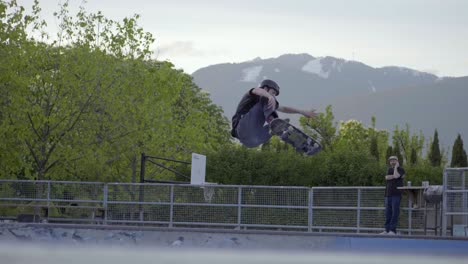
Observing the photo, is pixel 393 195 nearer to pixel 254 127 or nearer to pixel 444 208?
pixel 444 208

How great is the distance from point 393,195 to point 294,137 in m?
12.9

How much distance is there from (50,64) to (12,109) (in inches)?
125

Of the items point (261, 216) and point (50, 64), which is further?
point (50, 64)

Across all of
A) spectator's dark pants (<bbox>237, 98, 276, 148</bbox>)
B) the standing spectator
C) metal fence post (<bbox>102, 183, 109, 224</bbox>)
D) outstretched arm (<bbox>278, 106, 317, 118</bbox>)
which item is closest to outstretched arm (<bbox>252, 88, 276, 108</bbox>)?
spectator's dark pants (<bbox>237, 98, 276, 148</bbox>)

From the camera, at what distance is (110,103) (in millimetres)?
38719

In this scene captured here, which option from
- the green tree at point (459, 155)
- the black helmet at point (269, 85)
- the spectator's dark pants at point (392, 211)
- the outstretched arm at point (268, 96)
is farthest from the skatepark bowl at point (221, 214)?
the green tree at point (459, 155)

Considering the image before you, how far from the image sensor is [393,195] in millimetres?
24391

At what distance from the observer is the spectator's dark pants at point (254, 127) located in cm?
3656

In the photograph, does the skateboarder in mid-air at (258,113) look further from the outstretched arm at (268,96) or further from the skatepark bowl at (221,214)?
the skatepark bowl at (221,214)

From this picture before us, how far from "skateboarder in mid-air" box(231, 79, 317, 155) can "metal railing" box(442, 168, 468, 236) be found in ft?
40.2

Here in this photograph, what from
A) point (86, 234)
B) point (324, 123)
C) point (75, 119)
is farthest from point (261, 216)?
point (324, 123)

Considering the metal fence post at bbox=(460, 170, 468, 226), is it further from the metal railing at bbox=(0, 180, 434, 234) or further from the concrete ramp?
the concrete ramp

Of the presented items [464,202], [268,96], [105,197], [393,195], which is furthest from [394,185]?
[268,96]

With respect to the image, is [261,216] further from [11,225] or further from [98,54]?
[98,54]
